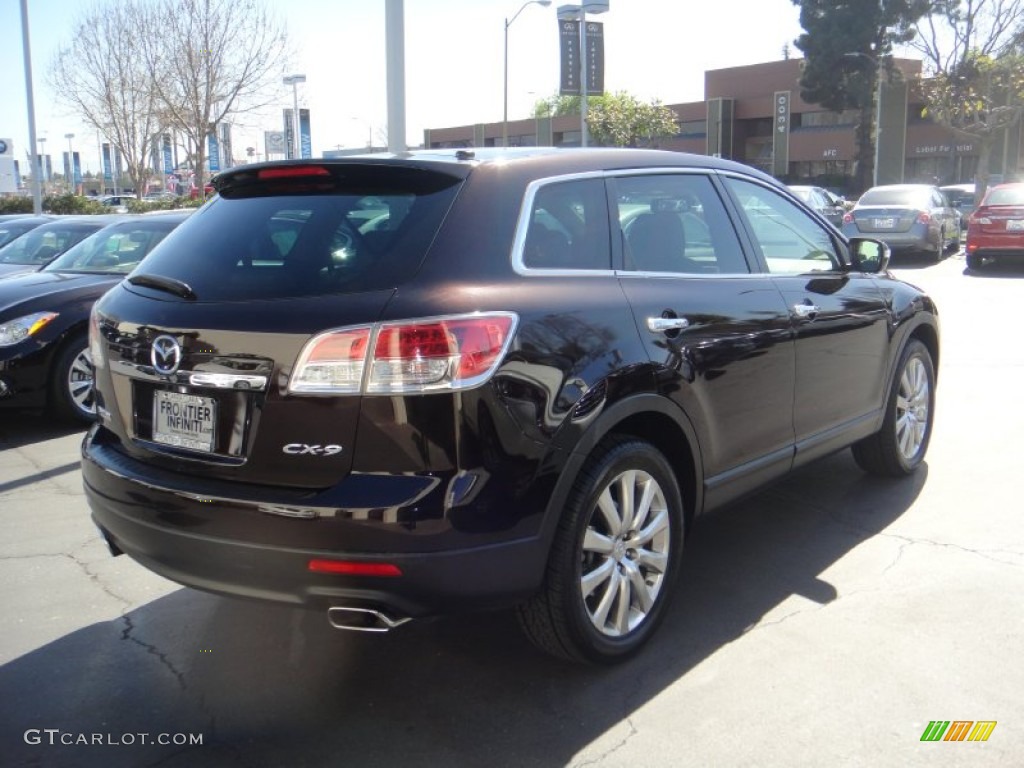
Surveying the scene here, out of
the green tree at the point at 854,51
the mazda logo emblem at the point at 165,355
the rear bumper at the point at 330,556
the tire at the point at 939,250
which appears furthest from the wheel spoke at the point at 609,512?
the green tree at the point at 854,51

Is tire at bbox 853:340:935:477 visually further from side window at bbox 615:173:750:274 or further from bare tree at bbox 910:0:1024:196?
bare tree at bbox 910:0:1024:196

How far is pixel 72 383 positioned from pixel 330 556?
5.16 m

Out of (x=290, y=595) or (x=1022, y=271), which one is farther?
(x=1022, y=271)

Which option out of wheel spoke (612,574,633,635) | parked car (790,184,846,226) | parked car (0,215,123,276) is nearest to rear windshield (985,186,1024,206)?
parked car (790,184,846,226)

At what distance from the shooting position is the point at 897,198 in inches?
797

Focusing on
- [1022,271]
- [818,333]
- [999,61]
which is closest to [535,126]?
[999,61]

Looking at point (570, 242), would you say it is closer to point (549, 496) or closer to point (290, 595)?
point (549, 496)

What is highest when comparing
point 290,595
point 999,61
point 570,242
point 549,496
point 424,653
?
point 999,61

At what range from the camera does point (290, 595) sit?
2.83 meters

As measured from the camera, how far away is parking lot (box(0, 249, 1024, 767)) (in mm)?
2920

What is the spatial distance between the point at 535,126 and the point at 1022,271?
5699cm

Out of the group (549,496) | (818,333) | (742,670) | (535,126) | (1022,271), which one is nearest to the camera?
(549,496)

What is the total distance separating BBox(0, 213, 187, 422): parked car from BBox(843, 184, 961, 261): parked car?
609 inches

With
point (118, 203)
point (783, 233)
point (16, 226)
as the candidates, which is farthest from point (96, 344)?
point (118, 203)
